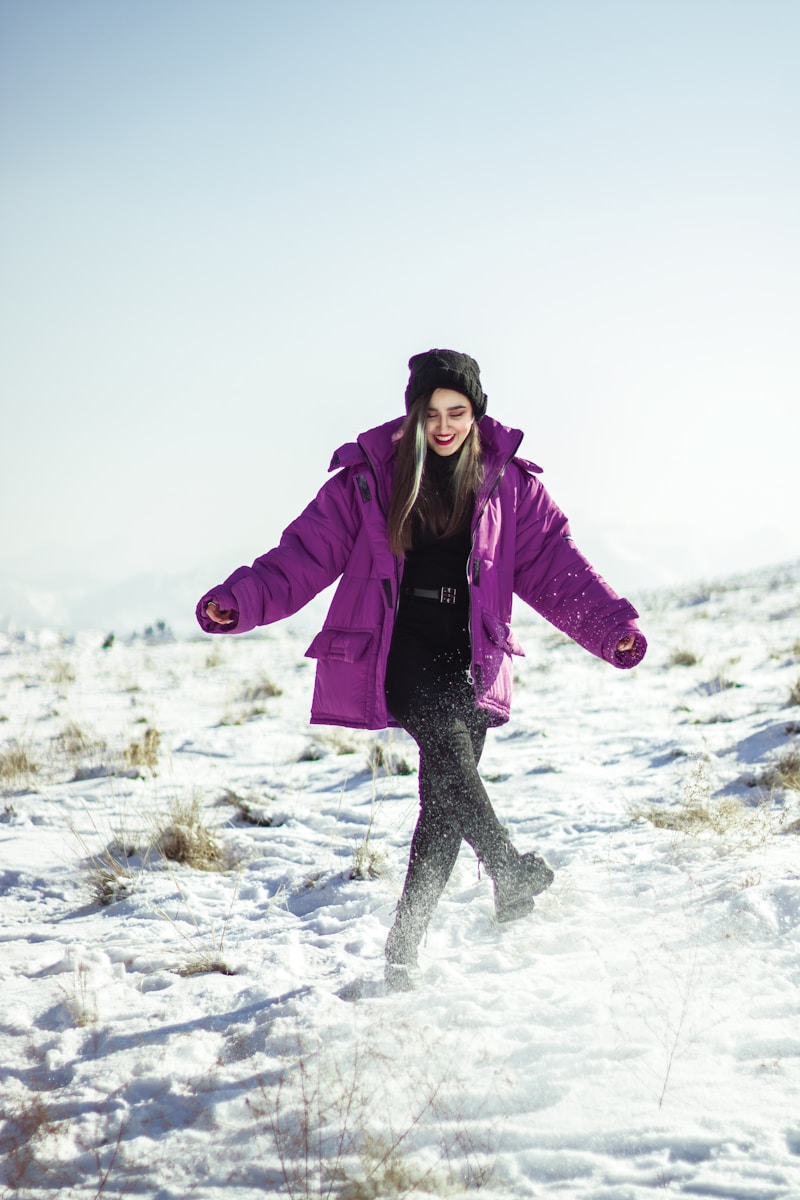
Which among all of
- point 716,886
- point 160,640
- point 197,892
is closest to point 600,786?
point 716,886

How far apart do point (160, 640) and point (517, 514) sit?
14203 millimetres

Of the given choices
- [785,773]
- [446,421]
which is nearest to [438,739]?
[446,421]

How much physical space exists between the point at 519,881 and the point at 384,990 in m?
0.55

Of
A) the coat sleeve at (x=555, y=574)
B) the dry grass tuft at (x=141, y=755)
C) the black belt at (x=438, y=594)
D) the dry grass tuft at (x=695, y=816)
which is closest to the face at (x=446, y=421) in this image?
the coat sleeve at (x=555, y=574)

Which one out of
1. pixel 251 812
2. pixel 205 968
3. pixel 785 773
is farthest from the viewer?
pixel 251 812

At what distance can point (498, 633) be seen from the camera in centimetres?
276

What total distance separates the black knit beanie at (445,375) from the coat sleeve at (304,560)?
0.37 m

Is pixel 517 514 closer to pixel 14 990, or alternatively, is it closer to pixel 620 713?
pixel 14 990

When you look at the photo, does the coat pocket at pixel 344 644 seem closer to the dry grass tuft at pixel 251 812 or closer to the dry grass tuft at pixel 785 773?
the dry grass tuft at pixel 251 812

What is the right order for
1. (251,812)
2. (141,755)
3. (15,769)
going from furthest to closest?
(141,755) < (15,769) < (251,812)

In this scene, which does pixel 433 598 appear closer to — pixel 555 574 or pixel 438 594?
pixel 438 594

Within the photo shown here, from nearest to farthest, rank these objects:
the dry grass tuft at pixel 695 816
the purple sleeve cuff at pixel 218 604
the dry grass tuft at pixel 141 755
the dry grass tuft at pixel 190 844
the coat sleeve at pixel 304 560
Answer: the purple sleeve cuff at pixel 218 604, the coat sleeve at pixel 304 560, the dry grass tuft at pixel 695 816, the dry grass tuft at pixel 190 844, the dry grass tuft at pixel 141 755

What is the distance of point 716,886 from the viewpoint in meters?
3.20

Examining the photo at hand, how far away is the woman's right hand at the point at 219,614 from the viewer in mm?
2699
